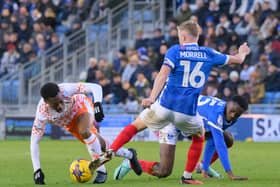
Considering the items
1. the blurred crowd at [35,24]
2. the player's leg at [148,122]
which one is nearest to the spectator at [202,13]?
the blurred crowd at [35,24]

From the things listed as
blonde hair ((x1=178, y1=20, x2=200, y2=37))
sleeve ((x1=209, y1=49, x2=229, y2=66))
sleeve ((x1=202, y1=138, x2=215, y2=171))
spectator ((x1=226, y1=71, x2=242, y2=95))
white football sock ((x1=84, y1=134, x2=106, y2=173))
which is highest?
blonde hair ((x1=178, y1=20, x2=200, y2=37))

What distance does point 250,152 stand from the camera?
2130cm

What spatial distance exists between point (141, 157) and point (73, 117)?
6216mm

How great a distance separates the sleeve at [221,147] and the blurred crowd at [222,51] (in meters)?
13.2

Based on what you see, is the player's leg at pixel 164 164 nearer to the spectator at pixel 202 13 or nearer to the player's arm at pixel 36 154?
the player's arm at pixel 36 154

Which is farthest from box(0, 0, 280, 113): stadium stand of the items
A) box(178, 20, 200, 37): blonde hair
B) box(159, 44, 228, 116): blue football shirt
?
box(178, 20, 200, 37): blonde hair

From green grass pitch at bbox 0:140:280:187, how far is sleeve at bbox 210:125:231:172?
0.89 feet

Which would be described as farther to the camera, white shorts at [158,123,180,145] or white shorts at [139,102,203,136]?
white shorts at [158,123,180,145]

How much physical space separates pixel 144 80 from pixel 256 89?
3.55m

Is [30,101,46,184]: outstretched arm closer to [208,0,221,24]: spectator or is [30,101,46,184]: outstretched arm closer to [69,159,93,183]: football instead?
[69,159,93,183]: football

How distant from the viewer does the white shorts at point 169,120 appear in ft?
42.0

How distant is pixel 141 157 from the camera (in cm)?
1939

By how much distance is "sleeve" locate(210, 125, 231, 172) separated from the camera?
1330cm

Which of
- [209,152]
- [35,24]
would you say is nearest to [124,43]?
[35,24]
